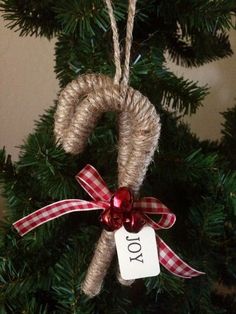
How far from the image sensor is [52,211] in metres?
0.39

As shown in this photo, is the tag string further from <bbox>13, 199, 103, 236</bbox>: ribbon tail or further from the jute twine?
<bbox>13, 199, 103, 236</bbox>: ribbon tail

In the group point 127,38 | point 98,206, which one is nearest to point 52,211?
point 98,206

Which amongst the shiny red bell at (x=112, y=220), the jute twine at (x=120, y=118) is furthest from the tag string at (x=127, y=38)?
the shiny red bell at (x=112, y=220)

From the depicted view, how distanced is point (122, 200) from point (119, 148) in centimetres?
5

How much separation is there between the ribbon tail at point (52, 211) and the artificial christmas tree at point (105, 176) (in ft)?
0.06

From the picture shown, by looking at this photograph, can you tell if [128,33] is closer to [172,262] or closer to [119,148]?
[119,148]

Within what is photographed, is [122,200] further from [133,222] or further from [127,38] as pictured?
[127,38]

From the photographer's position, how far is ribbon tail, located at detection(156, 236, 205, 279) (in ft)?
1.28

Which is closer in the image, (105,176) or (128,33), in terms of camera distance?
(128,33)

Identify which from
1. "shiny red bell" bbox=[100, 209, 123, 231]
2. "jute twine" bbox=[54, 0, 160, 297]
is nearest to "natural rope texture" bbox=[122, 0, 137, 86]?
"jute twine" bbox=[54, 0, 160, 297]

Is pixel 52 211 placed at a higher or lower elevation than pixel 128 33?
lower

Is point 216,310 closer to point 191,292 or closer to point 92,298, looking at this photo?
point 191,292

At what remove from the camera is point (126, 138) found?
363 mm

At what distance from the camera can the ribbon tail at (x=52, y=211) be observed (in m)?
0.38
